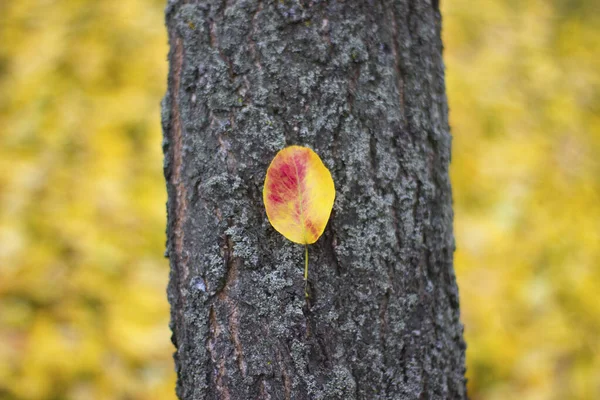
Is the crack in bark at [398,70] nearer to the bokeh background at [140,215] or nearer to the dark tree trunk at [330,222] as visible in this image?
the dark tree trunk at [330,222]

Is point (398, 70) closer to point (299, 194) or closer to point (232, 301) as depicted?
point (299, 194)

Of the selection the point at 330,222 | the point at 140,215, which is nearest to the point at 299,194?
the point at 330,222

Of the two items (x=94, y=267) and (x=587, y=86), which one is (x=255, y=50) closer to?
(x=94, y=267)

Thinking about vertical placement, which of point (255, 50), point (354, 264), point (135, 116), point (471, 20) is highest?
point (471, 20)

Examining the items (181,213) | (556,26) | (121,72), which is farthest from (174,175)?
(556,26)

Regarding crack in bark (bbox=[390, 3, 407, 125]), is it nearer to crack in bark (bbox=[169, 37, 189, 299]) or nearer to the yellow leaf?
the yellow leaf

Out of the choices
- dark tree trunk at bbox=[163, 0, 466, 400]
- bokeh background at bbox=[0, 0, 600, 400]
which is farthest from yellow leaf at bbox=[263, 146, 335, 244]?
bokeh background at bbox=[0, 0, 600, 400]

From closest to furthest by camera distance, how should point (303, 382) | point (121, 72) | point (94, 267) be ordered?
point (303, 382) < point (94, 267) < point (121, 72)
